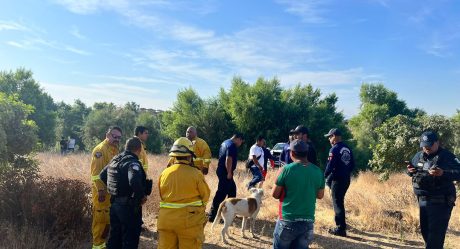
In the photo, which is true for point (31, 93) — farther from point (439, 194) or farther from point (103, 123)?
point (439, 194)

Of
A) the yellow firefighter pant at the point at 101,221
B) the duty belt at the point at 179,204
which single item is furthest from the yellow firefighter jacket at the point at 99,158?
the duty belt at the point at 179,204

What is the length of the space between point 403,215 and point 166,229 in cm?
597

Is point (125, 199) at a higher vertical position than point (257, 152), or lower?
lower

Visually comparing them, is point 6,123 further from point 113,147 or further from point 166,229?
point 166,229

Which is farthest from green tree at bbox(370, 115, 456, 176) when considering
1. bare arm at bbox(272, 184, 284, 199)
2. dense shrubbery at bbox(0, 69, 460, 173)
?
dense shrubbery at bbox(0, 69, 460, 173)

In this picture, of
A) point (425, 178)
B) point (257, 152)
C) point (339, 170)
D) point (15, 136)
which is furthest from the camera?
point (257, 152)

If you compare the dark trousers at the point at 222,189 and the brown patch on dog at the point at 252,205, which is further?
the dark trousers at the point at 222,189

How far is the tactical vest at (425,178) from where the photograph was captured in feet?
16.1

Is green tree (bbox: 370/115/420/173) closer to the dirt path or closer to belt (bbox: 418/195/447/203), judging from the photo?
the dirt path

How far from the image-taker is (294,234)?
156 inches

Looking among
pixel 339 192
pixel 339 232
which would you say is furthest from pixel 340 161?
pixel 339 232

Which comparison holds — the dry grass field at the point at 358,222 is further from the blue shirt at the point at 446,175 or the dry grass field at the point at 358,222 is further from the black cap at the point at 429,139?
the black cap at the point at 429,139

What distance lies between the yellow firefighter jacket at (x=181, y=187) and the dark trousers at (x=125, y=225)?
754mm

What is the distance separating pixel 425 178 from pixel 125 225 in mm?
3908
